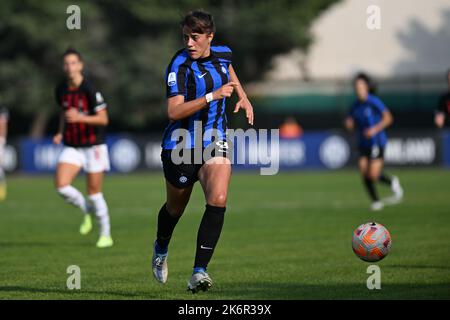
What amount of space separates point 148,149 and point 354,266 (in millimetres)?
24585

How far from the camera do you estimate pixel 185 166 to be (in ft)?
28.7

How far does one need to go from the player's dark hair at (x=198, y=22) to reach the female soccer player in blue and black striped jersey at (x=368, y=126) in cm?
1123

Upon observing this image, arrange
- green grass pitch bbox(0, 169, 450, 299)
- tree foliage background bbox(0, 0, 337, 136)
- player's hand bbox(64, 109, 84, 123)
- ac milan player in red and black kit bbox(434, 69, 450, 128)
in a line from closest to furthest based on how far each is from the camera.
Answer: green grass pitch bbox(0, 169, 450, 299) → player's hand bbox(64, 109, 84, 123) → ac milan player in red and black kit bbox(434, 69, 450, 128) → tree foliage background bbox(0, 0, 337, 136)

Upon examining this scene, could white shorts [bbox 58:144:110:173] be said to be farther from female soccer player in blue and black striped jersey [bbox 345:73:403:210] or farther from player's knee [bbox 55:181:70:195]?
female soccer player in blue and black striped jersey [bbox 345:73:403:210]

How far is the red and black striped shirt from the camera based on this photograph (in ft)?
44.3

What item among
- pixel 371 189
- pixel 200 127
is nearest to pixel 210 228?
pixel 200 127

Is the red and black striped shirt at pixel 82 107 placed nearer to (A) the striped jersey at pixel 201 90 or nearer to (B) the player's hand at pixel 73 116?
(B) the player's hand at pixel 73 116

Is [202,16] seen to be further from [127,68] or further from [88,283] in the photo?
[127,68]

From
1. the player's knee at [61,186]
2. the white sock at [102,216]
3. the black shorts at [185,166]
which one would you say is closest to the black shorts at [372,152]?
the white sock at [102,216]

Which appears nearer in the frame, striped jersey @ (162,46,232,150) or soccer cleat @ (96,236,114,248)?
striped jersey @ (162,46,232,150)

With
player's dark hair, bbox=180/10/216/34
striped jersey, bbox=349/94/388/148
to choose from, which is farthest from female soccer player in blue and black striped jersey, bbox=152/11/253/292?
striped jersey, bbox=349/94/388/148

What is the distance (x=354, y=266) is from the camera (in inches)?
424

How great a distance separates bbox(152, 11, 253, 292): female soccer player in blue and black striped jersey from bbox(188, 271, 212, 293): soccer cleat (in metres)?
0.03

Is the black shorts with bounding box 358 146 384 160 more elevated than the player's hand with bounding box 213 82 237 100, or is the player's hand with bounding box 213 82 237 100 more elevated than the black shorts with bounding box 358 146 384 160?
the black shorts with bounding box 358 146 384 160
